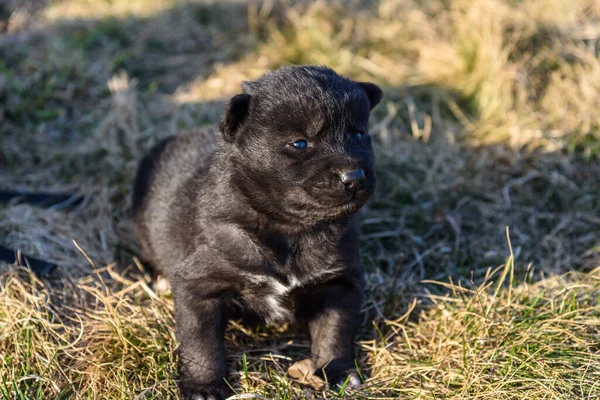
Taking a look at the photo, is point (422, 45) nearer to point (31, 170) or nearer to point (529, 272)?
point (529, 272)

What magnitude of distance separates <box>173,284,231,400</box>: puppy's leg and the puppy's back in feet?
2.06

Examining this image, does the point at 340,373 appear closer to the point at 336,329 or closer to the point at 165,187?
the point at 336,329

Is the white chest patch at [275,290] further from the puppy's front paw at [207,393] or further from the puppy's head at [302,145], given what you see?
the puppy's front paw at [207,393]

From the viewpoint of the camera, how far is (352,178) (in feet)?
11.7

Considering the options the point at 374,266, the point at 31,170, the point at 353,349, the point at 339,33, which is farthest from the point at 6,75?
the point at 353,349

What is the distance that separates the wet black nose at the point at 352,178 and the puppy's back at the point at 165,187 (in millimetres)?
1347

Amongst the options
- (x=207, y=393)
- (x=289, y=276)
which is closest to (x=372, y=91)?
(x=289, y=276)

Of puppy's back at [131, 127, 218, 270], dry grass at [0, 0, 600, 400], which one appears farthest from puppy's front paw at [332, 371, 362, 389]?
puppy's back at [131, 127, 218, 270]

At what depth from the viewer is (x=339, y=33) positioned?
27.5ft

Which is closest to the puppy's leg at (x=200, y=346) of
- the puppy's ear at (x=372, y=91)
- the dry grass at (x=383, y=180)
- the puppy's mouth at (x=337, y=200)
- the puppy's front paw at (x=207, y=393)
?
the puppy's front paw at (x=207, y=393)

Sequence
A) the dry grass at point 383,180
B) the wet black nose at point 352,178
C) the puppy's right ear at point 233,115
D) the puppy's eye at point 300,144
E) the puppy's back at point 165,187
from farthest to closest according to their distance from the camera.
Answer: the puppy's back at point 165,187, the dry grass at point 383,180, the puppy's right ear at point 233,115, the puppy's eye at point 300,144, the wet black nose at point 352,178

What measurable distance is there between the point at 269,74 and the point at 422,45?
4.44 metres

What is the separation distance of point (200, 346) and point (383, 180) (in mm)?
2794

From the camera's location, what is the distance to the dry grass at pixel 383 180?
403 centimetres
